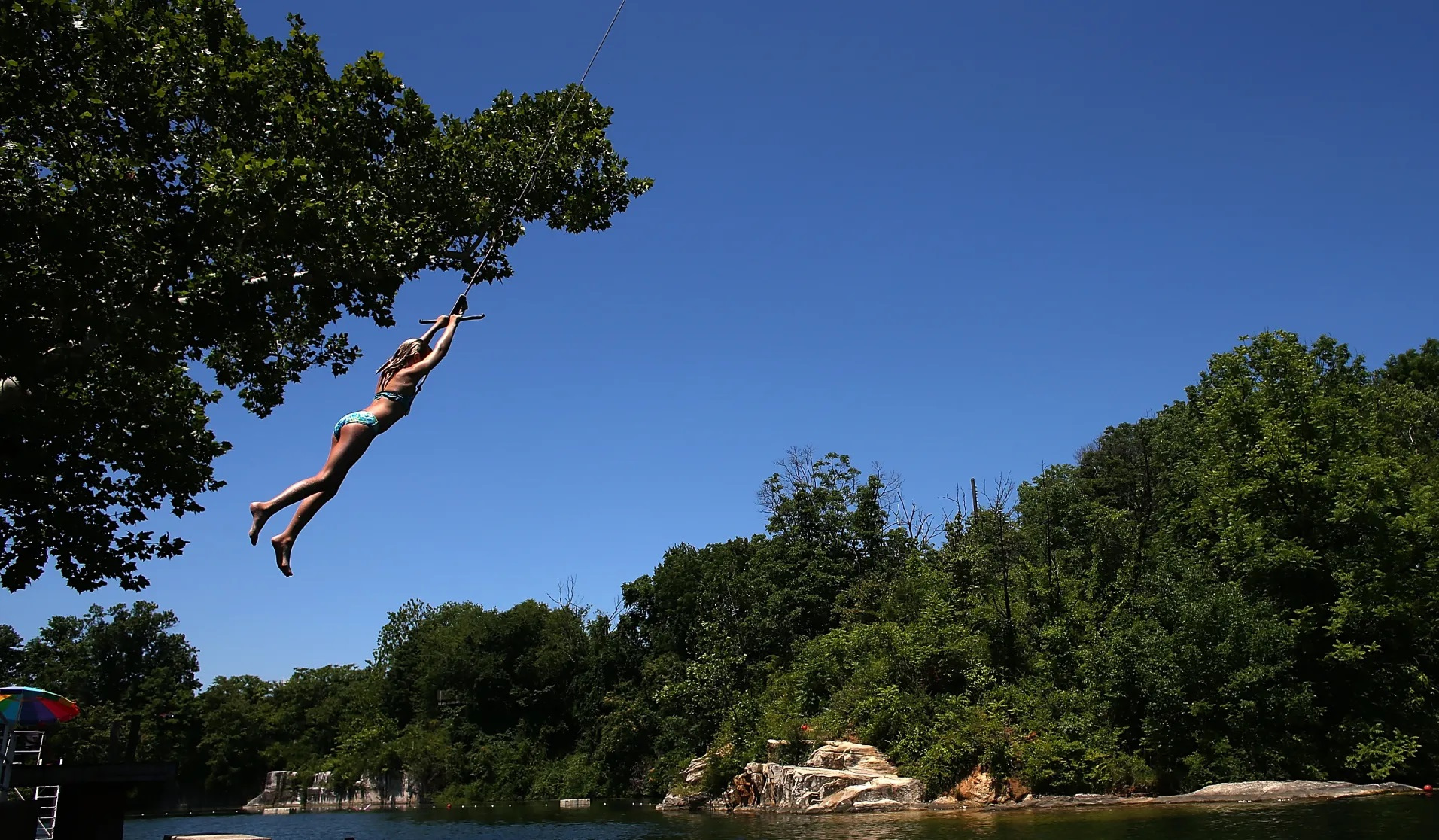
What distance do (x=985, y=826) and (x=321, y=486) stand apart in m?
18.4

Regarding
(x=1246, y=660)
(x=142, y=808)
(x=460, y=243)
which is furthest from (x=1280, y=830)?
(x=142, y=808)

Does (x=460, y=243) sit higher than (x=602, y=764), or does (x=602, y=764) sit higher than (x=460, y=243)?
(x=460, y=243)

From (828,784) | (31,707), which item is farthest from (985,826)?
(31,707)

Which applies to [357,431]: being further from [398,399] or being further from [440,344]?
[440,344]

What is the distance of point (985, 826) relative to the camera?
20.2m

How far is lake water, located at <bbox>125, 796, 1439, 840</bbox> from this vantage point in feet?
51.6

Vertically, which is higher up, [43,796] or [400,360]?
[400,360]

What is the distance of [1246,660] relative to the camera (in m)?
24.1

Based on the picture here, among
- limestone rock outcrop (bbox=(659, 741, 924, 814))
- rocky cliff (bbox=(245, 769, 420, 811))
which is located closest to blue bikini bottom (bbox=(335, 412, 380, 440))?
limestone rock outcrop (bbox=(659, 741, 924, 814))

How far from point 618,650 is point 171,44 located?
47.3 meters

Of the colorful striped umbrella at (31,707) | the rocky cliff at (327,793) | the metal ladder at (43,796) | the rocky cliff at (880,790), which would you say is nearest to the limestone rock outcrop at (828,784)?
the rocky cliff at (880,790)

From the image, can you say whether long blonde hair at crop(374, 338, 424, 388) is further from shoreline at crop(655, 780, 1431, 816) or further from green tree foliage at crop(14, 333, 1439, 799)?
green tree foliage at crop(14, 333, 1439, 799)

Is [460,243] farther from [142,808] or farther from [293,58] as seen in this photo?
[142,808]

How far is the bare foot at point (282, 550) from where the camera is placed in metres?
6.28
